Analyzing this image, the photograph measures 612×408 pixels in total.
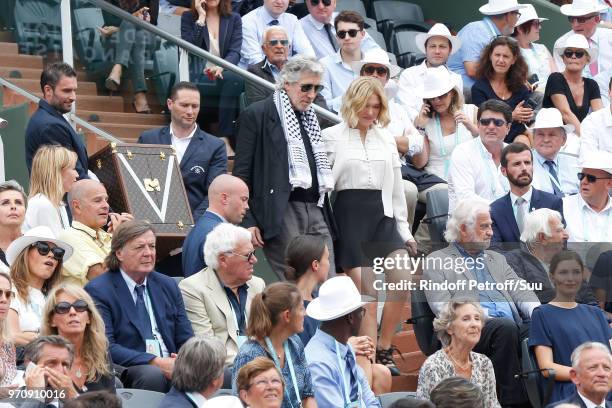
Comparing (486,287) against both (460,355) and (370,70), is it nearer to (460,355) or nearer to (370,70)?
(460,355)

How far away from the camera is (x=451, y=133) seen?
563 inches

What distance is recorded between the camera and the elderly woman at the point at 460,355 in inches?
439

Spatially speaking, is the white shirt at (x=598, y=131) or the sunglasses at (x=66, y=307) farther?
the white shirt at (x=598, y=131)

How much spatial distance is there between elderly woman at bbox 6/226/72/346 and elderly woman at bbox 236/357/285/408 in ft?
5.43

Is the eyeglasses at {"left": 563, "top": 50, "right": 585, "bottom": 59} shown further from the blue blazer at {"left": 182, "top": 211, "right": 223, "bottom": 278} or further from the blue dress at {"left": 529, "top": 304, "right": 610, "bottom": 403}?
the blue blazer at {"left": 182, "top": 211, "right": 223, "bottom": 278}

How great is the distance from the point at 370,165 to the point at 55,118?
7.67 feet

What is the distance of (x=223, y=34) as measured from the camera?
14805mm

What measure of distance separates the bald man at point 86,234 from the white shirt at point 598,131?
5.07 meters

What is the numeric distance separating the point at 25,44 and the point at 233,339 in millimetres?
4147

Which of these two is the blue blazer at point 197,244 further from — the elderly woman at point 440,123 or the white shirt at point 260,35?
the white shirt at point 260,35

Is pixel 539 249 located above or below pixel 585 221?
below

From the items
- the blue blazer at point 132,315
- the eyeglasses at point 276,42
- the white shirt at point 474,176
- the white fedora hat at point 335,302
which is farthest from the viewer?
the eyeglasses at point 276,42

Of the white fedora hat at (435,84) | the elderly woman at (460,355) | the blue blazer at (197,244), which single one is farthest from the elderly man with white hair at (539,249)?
the blue blazer at (197,244)

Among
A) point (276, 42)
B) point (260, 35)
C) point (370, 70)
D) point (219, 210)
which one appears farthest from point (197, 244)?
point (260, 35)
